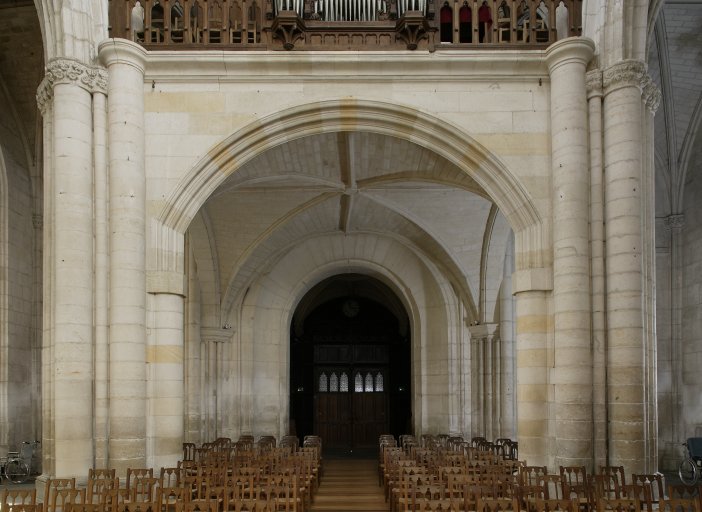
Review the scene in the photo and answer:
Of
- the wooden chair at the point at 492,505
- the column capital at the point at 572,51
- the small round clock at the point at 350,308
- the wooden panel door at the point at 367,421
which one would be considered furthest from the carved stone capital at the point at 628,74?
the small round clock at the point at 350,308

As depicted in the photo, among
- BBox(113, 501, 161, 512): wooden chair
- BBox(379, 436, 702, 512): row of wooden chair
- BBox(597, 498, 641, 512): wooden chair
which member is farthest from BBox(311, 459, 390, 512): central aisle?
BBox(597, 498, 641, 512): wooden chair

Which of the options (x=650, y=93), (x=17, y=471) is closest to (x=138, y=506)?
(x=650, y=93)

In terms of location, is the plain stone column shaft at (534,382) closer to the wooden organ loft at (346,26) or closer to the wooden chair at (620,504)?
the wooden chair at (620,504)

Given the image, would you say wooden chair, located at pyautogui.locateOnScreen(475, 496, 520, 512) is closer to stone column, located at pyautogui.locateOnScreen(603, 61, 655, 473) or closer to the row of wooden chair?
the row of wooden chair

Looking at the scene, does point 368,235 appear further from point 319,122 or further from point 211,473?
point 211,473

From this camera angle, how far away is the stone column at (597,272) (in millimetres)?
11078

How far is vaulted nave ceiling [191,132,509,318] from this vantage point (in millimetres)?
15366

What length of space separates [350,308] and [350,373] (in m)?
2.27

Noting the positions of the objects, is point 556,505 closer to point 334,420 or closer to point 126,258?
point 126,258

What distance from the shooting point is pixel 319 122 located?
12.3 m

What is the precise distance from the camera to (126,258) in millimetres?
11336

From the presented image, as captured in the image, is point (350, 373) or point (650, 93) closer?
point (650, 93)

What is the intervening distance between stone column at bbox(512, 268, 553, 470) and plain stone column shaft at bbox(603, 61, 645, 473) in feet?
2.82

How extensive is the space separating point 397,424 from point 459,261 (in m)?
8.74
